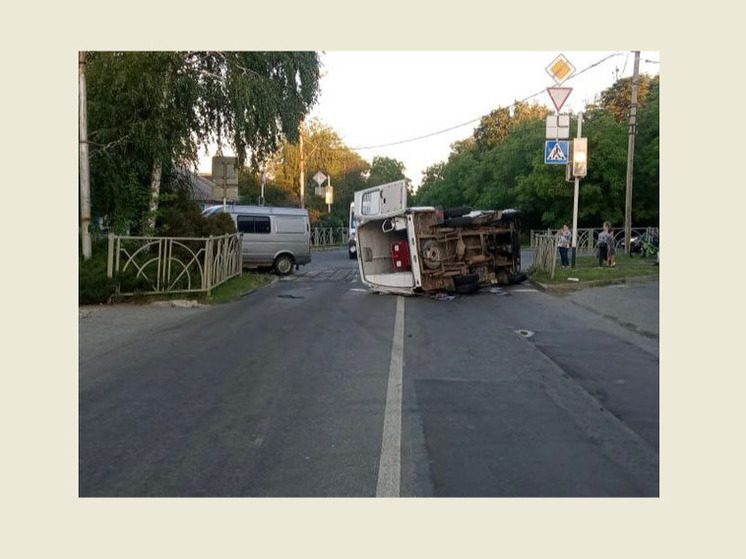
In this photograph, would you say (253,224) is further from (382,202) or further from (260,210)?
(382,202)

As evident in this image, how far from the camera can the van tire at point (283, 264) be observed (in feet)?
75.6

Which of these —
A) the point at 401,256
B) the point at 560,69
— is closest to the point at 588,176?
the point at 560,69

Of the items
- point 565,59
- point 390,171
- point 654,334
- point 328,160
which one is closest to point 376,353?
point 654,334

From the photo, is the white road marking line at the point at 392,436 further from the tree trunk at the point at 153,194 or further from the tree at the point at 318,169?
the tree at the point at 318,169

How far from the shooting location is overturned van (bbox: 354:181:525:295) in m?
16.1

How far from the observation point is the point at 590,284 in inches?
702

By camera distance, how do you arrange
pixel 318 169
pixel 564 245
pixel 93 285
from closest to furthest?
pixel 93 285
pixel 564 245
pixel 318 169

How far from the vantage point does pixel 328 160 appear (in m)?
57.5

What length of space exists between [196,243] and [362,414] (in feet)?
33.4

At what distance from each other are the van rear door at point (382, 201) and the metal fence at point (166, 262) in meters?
3.75

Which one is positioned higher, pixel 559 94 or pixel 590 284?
pixel 559 94

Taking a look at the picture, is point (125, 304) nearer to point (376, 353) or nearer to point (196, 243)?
point (196, 243)

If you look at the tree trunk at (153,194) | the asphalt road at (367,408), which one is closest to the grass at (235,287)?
the tree trunk at (153,194)

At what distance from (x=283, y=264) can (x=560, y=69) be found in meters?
11.2
